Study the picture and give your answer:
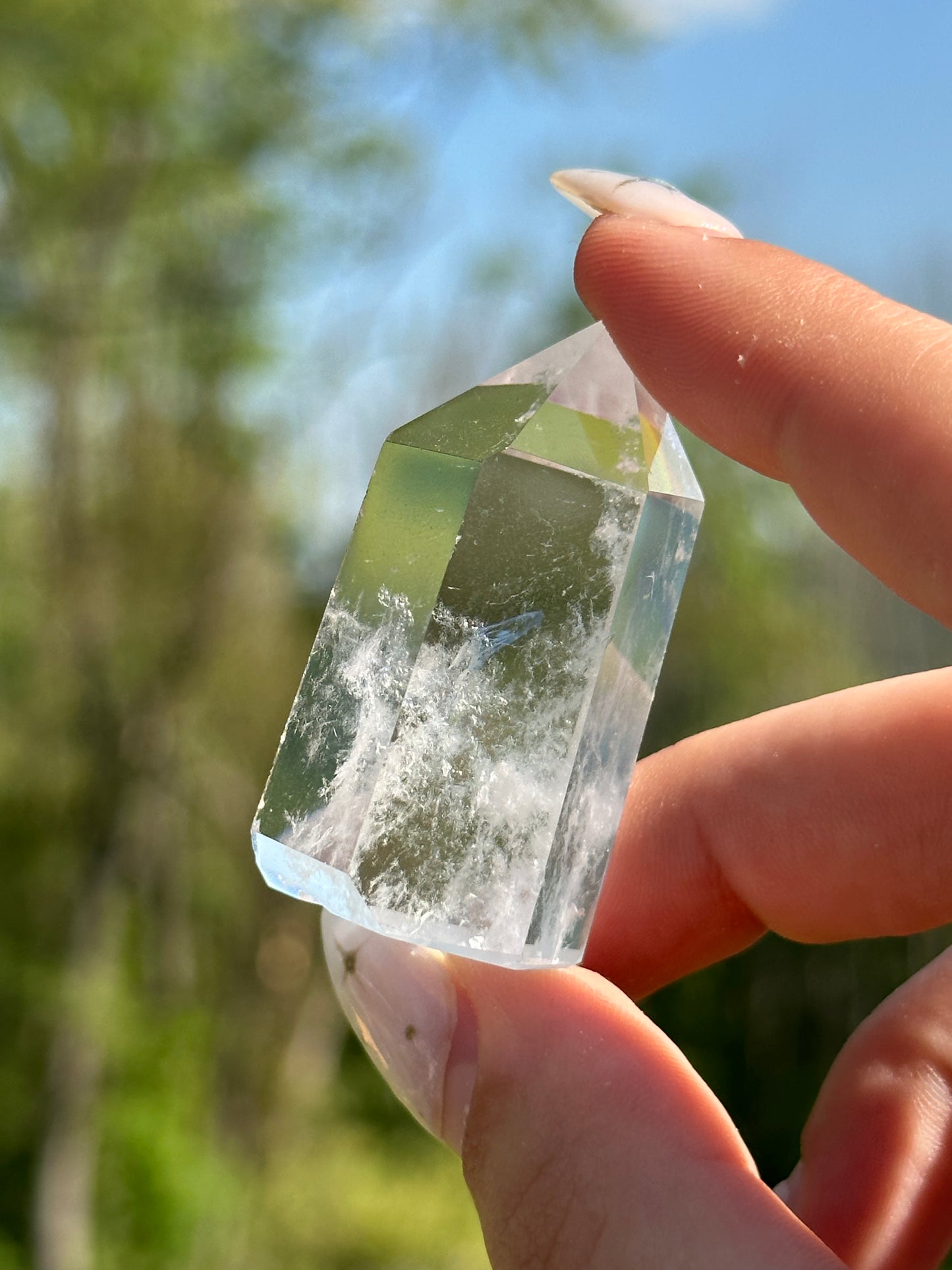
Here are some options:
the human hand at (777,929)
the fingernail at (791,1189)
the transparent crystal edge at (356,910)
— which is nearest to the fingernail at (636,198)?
the human hand at (777,929)

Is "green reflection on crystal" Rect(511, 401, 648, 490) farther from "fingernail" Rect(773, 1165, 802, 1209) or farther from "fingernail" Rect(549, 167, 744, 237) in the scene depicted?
"fingernail" Rect(773, 1165, 802, 1209)

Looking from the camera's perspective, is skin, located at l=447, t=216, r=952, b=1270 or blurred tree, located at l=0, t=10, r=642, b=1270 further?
blurred tree, located at l=0, t=10, r=642, b=1270

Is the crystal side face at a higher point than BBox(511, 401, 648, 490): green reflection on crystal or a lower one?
lower

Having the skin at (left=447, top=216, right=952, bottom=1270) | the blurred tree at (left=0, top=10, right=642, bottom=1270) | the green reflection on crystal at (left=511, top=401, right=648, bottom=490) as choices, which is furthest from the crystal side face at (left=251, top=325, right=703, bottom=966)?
the blurred tree at (left=0, top=10, right=642, bottom=1270)

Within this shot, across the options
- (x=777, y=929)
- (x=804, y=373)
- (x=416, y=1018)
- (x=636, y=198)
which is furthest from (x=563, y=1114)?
(x=636, y=198)

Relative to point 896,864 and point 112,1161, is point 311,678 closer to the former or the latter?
point 896,864

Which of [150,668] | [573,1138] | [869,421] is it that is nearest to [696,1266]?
[573,1138]
